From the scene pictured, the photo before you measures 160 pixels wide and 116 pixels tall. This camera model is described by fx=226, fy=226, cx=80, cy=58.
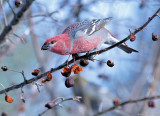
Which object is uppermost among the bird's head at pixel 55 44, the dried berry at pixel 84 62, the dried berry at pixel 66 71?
the bird's head at pixel 55 44

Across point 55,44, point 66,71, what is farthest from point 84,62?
point 55,44

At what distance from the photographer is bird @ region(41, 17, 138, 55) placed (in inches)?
72.5

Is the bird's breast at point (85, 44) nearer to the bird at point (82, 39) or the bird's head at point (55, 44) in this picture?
the bird at point (82, 39)

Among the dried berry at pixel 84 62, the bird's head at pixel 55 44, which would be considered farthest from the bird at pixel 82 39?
the dried berry at pixel 84 62

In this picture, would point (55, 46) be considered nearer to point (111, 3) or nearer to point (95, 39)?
point (95, 39)

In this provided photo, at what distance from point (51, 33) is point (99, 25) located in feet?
5.06

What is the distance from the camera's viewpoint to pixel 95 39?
2.08 meters

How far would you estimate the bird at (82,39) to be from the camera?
1842 mm

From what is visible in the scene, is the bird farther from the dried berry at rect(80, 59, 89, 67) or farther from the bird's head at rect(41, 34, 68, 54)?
the dried berry at rect(80, 59, 89, 67)

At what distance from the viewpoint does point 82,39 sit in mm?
2000

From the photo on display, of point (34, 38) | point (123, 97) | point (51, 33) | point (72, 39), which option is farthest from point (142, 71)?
point (72, 39)

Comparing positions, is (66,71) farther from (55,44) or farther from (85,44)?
(85,44)

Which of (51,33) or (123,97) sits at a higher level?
(51,33)

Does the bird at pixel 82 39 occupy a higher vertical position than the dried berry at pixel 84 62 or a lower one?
higher
